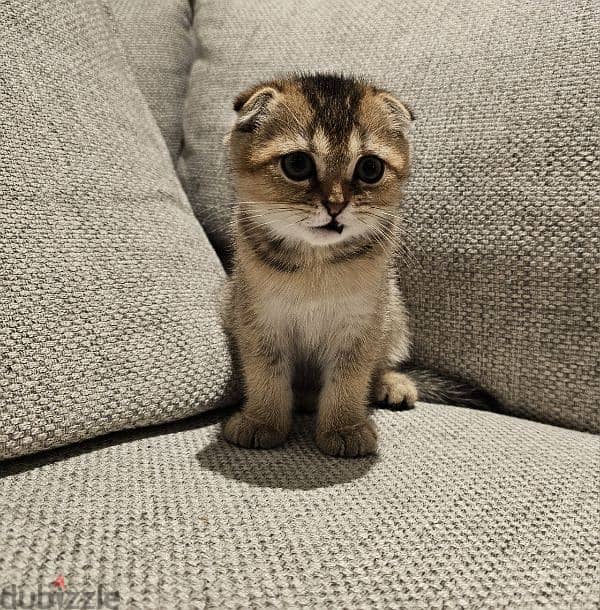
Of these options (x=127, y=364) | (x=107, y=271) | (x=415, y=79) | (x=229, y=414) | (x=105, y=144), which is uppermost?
(x=415, y=79)

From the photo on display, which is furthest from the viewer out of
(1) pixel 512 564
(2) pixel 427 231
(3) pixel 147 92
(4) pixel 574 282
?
(3) pixel 147 92

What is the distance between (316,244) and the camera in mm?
846

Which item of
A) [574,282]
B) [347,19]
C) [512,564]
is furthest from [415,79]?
[512,564]

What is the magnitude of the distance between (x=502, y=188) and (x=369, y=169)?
0.31 m

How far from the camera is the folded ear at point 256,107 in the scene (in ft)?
2.86

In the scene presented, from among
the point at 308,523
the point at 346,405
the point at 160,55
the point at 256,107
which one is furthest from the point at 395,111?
the point at 160,55

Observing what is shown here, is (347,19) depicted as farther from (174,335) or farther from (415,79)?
(174,335)

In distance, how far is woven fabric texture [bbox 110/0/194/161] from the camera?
141 cm

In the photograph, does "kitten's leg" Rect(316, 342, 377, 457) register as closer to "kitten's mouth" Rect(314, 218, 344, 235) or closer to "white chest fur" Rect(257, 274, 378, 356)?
"white chest fur" Rect(257, 274, 378, 356)

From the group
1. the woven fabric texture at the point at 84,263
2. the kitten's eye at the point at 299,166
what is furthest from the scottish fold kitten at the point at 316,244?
the woven fabric texture at the point at 84,263

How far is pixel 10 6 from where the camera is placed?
899 mm

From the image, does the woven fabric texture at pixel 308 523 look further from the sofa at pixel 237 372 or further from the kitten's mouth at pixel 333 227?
the kitten's mouth at pixel 333 227

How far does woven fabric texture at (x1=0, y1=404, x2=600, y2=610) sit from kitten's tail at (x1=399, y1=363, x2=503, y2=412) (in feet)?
0.66

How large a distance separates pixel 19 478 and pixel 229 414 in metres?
0.38
